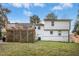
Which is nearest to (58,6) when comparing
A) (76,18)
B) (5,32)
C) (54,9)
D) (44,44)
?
(54,9)

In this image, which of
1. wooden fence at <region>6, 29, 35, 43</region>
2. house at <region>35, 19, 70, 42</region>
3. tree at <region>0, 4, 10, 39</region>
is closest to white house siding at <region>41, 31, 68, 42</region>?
house at <region>35, 19, 70, 42</region>

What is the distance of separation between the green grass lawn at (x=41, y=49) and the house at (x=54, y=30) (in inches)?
2.8

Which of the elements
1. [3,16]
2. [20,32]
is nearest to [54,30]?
[20,32]

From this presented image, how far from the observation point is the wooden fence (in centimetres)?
366

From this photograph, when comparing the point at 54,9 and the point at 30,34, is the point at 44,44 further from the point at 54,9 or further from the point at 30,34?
the point at 54,9

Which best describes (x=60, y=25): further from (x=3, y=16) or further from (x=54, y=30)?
(x=3, y=16)

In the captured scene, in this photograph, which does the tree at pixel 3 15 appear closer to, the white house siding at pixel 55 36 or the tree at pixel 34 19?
the tree at pixel 34 19

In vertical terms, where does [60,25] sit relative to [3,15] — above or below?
below

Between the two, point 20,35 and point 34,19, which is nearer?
point 34,19

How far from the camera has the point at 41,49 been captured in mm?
3576

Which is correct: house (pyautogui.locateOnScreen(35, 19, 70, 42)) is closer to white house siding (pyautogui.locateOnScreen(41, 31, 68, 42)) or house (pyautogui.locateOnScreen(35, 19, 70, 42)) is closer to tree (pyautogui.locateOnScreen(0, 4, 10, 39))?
white house siding (pyautogui.locateOnScreen(41, 31, 68, 42))

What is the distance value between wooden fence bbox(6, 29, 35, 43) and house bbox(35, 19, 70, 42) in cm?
9

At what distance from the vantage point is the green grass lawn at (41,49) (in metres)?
3.56

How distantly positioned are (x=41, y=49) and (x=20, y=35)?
363mm
